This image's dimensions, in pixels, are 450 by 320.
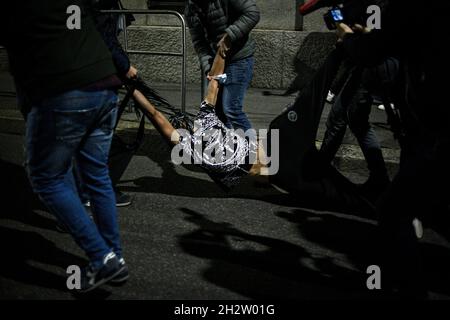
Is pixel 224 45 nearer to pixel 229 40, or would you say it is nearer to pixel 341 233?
pixel 229 40

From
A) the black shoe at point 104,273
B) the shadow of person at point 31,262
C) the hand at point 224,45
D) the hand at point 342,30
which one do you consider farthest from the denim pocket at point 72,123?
the hand at point 224,45

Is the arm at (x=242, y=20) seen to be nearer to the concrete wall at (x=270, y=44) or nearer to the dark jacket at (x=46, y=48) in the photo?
the dark jacket at (x=46, y=48)

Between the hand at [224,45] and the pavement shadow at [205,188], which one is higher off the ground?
the hand at [224,45]

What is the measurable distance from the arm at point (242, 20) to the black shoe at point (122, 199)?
1.47 meters

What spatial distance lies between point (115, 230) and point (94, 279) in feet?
0.90

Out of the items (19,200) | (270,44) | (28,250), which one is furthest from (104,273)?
(270,44)

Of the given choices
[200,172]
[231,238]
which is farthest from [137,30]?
[231,238]

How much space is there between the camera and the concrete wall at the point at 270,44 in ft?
28.9

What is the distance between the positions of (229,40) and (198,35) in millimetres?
418

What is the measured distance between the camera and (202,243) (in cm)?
385

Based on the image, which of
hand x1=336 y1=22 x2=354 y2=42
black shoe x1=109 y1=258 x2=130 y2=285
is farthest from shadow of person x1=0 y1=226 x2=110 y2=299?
hand x1=336 y1=22 x2=354 y2=42

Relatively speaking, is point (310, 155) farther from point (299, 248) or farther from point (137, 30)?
point (137, 30)

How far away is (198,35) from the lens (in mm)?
5016

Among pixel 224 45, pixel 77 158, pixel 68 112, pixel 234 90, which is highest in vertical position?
pixel 224 45
